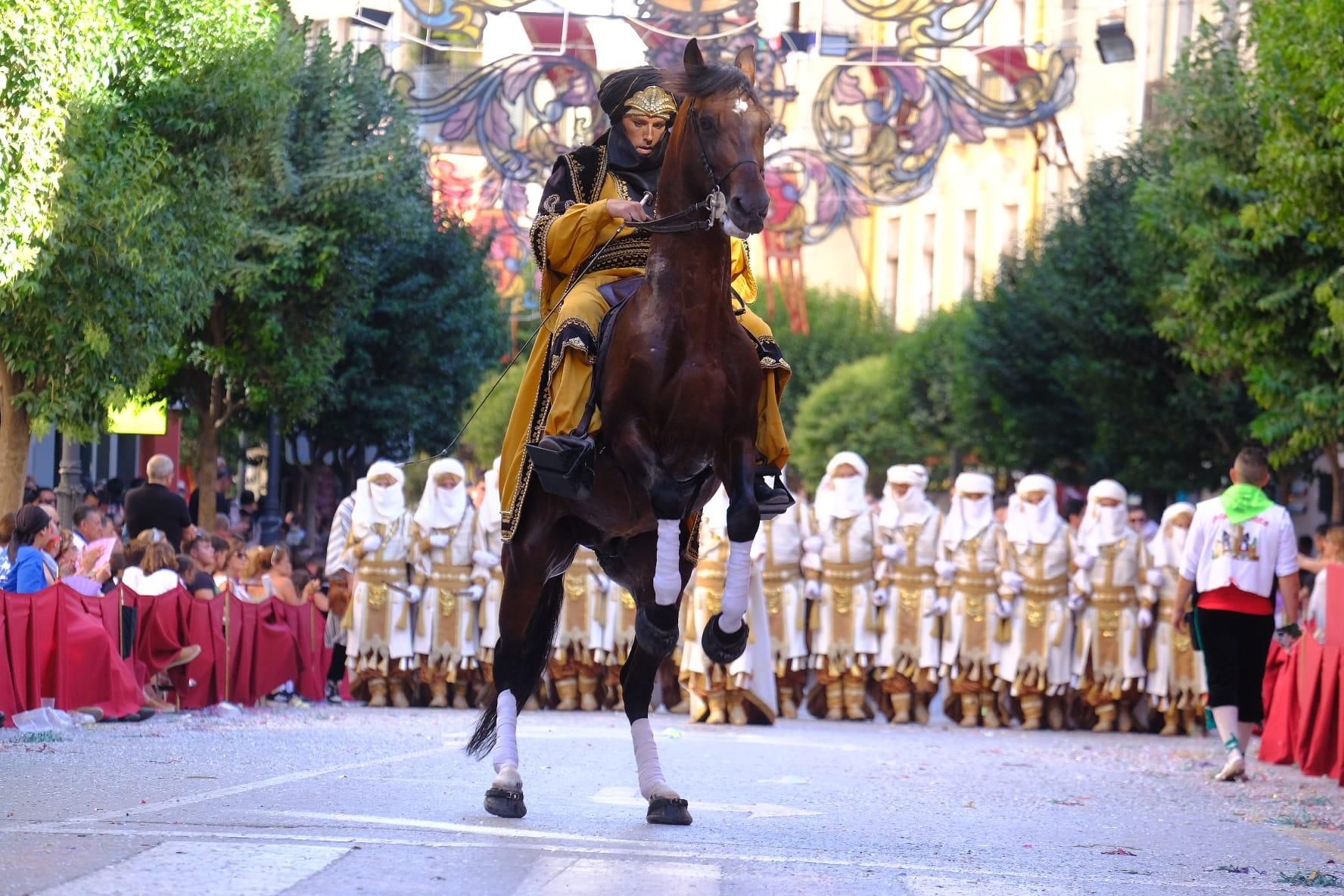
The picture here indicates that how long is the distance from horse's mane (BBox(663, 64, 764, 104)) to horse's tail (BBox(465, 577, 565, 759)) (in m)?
2.45

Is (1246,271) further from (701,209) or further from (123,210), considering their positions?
(701,209)

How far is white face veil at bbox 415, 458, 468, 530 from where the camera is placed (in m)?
20.5

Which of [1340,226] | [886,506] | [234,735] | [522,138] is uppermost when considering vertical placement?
[522,138]

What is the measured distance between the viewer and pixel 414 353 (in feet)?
116

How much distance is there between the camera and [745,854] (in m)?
8.42

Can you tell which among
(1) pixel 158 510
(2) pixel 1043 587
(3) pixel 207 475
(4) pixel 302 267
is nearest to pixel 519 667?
(1) pixel 158 510

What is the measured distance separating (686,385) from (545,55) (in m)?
27.5

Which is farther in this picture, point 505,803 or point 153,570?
point 153,570

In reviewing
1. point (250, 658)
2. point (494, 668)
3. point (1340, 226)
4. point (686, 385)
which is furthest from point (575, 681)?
point (686, 385)

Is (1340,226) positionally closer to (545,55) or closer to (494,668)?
(494,668)

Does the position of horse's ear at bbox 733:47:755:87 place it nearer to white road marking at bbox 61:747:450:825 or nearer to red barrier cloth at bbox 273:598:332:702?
white road marking at bbox 61:747:450:825

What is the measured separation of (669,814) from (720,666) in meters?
9.29

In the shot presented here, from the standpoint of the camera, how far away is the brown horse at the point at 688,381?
8.90 meters

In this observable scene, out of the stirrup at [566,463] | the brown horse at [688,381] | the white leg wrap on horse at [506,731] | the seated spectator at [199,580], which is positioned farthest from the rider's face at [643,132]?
the seated spectator at [199,580]
